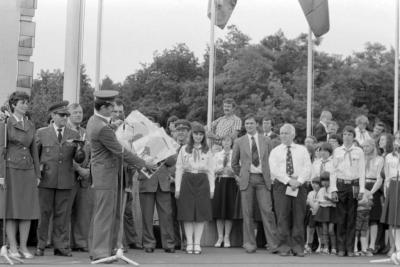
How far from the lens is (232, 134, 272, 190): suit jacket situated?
40.5 feet

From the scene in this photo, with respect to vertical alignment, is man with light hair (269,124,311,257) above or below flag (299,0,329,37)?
below

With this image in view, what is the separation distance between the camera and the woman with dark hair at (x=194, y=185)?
12.1 metres

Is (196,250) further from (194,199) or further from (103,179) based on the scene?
(103,179)

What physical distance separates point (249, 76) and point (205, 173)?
41969mm

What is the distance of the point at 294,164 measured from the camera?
1201 cm

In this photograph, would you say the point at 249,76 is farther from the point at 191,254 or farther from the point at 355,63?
the point at 191,254

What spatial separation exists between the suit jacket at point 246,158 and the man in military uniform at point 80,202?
2457 mm

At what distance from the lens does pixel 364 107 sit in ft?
169

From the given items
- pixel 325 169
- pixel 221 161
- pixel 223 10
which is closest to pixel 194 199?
pixel 221 161

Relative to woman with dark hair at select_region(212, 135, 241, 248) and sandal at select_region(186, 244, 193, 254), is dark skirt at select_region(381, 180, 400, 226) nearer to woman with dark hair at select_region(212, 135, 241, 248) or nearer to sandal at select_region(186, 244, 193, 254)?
woman with dark hair at select_region(212, 135, 241, 248)

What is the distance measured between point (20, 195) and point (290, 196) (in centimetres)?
422

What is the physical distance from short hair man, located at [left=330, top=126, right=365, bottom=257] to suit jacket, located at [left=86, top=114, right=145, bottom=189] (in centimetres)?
380

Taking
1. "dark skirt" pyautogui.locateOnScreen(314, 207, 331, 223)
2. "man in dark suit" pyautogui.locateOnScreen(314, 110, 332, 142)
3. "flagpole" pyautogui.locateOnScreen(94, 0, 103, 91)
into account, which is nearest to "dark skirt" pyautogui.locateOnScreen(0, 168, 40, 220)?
"dark skirt" pyautogui.locateOnScreen(314, 207, 331, 223)

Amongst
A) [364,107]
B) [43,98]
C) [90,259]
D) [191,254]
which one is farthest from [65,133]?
[43,98]
